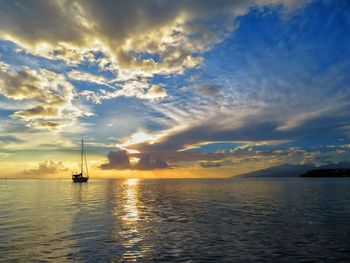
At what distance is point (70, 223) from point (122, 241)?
12.8 metres

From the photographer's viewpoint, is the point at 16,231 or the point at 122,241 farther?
the point at 16,231

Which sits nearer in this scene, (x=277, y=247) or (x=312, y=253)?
(x=312, y=253)

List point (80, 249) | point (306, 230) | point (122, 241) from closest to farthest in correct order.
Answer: point (80, 249) → point (122, 241) → point (306, 230)

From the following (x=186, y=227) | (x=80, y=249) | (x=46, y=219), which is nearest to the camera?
(x=80, y=249)

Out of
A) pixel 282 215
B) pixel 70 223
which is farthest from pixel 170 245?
pixel 282 215

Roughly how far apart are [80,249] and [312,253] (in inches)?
685

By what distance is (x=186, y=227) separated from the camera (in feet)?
105

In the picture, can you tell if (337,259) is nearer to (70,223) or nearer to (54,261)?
(54,261)

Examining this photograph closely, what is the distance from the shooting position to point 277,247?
2288 cm

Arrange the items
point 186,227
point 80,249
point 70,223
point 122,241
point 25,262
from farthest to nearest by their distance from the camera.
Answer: point 70,223 → point 186,227 → point 122,241 → point 80,249 → point 25,262

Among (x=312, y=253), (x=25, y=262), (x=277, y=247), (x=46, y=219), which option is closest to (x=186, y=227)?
(x=277, y=247)

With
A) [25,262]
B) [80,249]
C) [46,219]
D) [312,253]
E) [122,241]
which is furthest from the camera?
[46,219]

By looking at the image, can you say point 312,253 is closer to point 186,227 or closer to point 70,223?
point 186,227

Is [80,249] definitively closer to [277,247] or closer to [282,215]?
[277,247]
